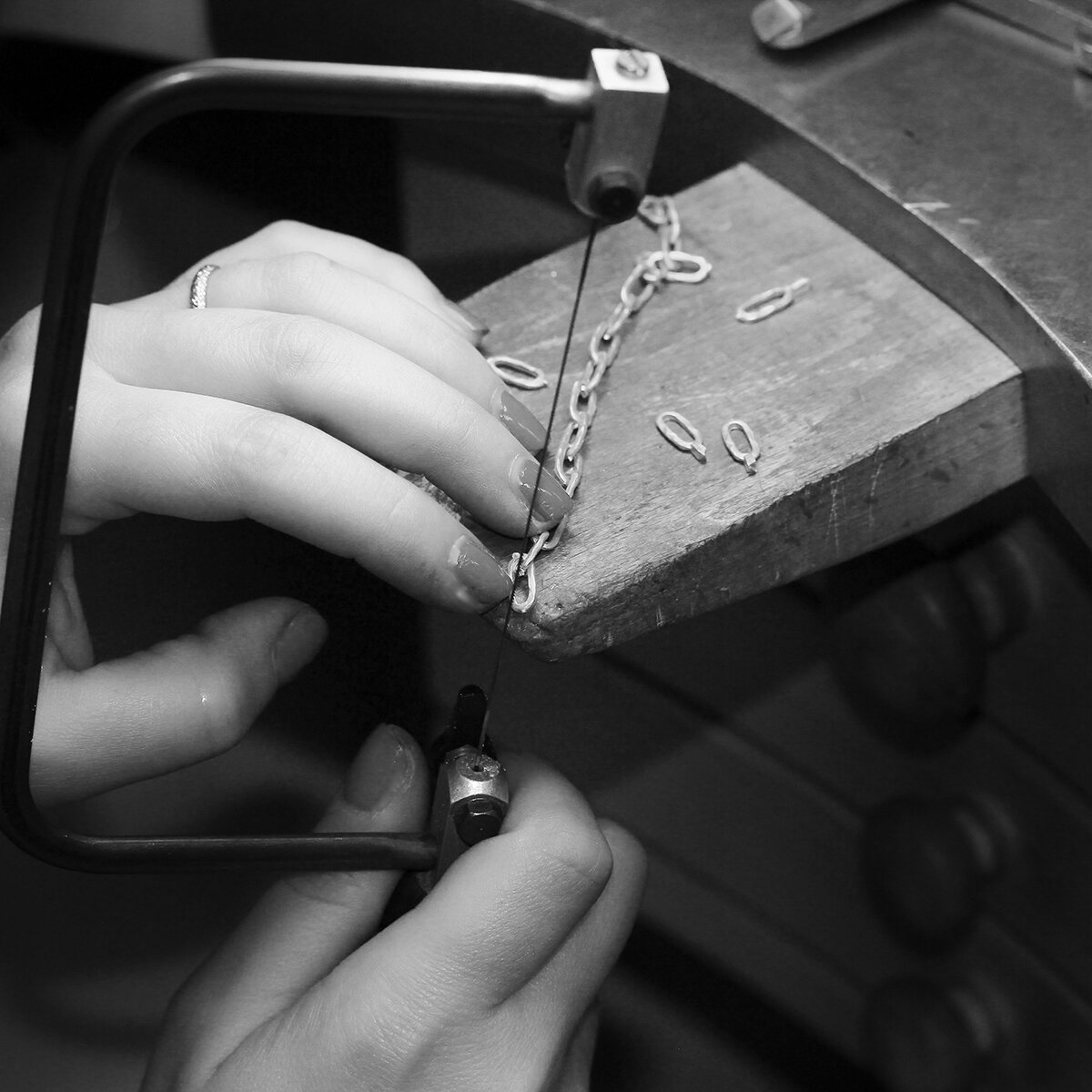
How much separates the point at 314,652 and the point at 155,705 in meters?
0.08

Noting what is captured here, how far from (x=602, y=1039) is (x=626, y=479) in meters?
0.27

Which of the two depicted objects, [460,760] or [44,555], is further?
[460,760]

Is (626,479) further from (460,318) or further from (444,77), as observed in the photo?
(444,77)

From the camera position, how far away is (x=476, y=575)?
486mm

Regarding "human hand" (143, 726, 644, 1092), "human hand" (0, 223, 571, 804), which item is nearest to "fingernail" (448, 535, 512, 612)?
"human hand" (0, 223, 571, 804)

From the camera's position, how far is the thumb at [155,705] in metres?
0.50

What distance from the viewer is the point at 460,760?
54 centimetres

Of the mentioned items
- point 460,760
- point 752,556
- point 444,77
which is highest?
point 444,77

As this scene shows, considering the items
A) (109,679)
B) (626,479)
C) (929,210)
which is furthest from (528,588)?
(929,210)

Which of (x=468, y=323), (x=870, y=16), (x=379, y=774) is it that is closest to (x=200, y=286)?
(x=468, y=323)

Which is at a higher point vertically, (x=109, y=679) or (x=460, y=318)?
(x=460, y=318)

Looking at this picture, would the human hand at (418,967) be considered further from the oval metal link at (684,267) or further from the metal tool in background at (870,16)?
the metal tool in background at (870,16)

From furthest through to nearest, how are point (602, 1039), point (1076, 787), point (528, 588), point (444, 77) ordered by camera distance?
point (1076, 787) → point (602, 1039) → point (528, 588) → point (444, 77)

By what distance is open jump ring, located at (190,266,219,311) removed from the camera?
0.56m
